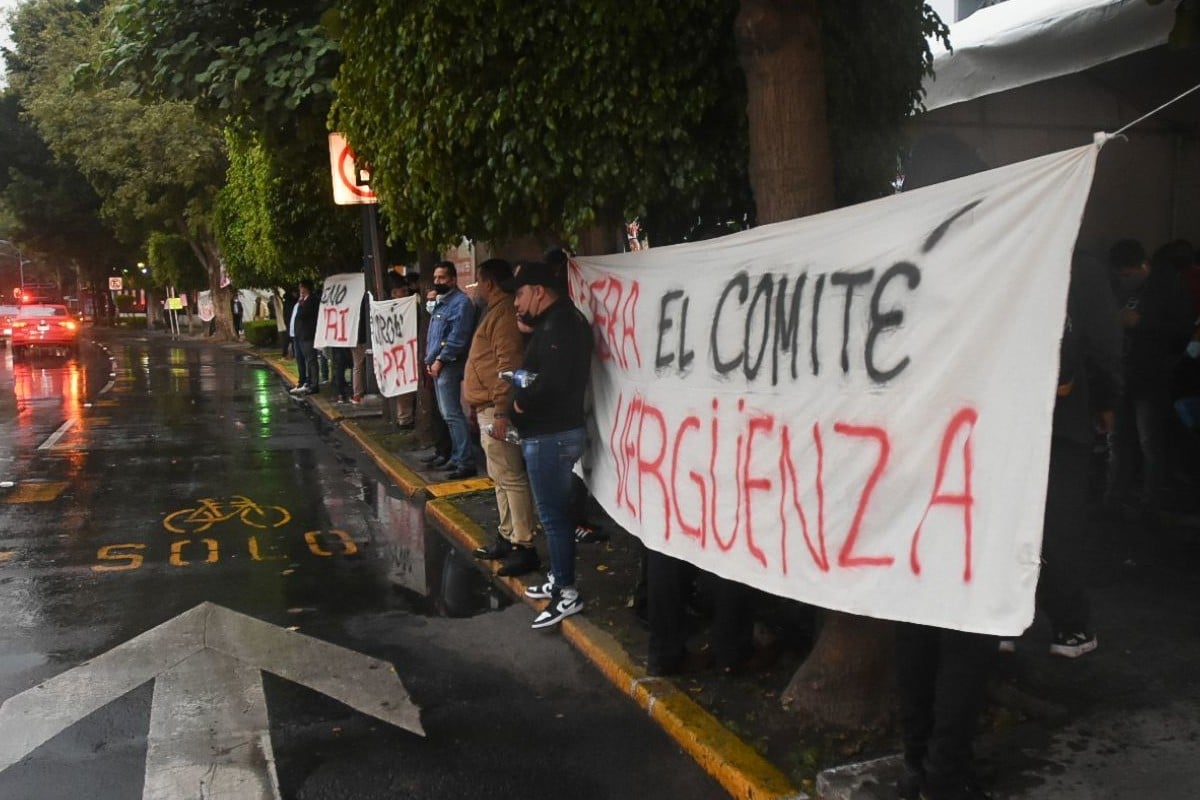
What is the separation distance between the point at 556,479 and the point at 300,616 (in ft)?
5.76

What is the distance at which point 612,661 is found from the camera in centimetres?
514

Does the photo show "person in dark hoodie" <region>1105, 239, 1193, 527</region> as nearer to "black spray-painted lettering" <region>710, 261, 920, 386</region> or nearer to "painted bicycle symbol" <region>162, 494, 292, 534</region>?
"black spray-painted lettering" <region>710, 261, 920, 386</region>

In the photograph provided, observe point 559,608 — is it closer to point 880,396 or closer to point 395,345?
point 880,396

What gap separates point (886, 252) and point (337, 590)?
4.52 metres

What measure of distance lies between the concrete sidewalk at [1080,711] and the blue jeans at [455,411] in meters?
4.18

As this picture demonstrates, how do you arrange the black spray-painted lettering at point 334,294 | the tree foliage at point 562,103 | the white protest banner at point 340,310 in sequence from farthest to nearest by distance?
the black spray-painted lettering at point 334,294 → the white protest banner at point 340,310 → the tree foliage at point 562,103

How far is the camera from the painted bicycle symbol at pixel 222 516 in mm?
8625

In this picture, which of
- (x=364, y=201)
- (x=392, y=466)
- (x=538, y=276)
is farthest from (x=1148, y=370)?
(x=364, y=201)

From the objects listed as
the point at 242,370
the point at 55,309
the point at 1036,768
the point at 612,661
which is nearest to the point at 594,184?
the point at 612,661

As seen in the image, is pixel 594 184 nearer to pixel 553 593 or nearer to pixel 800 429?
pixel 800 429

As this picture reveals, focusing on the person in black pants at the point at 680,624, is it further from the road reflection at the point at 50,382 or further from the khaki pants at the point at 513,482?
the road reflection at the point at 50,382

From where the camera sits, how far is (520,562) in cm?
678

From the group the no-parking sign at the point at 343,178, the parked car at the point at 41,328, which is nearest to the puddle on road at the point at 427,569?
the no-parking sign at the point at 343,178

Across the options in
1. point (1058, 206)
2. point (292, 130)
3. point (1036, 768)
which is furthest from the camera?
point (292, 130)
